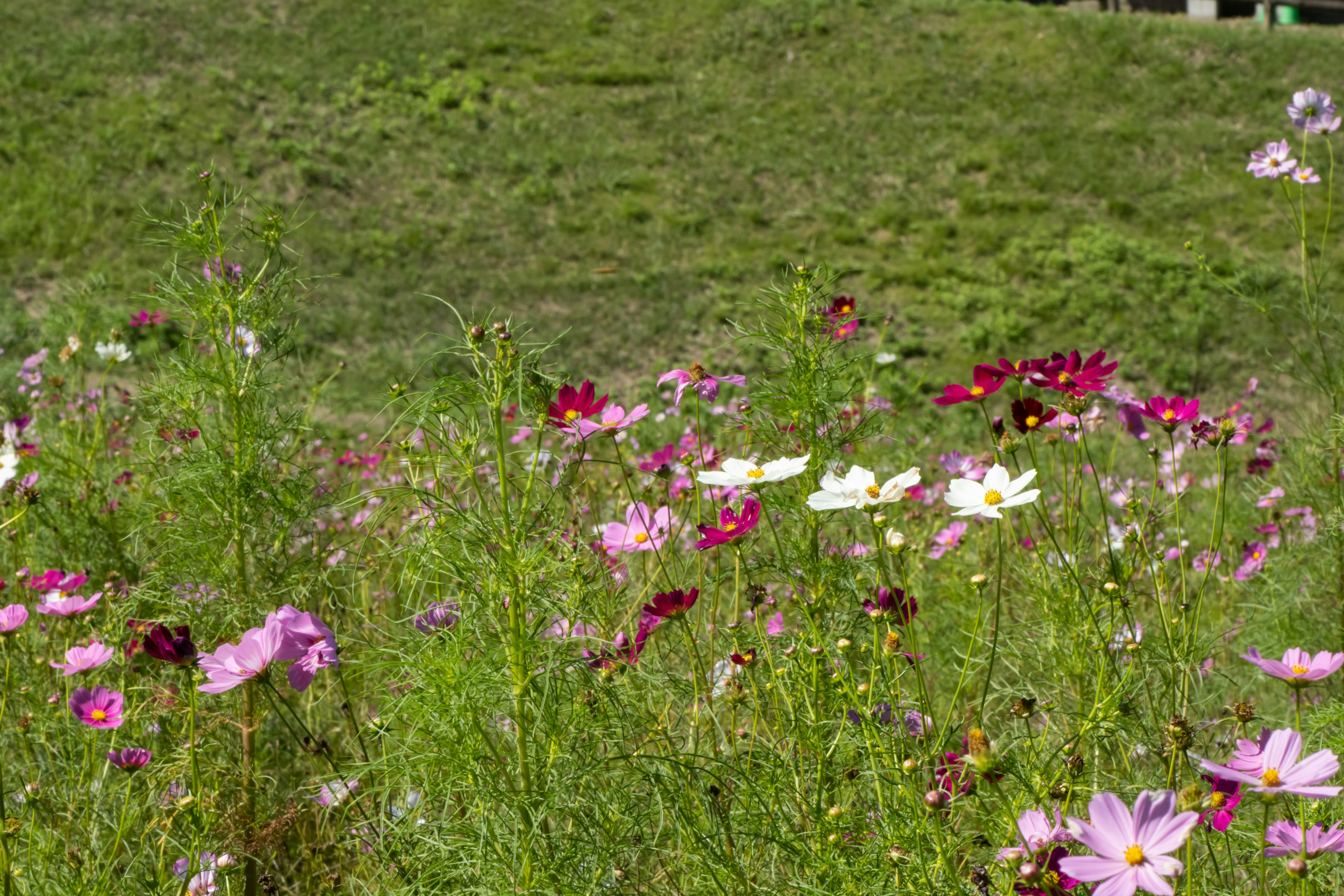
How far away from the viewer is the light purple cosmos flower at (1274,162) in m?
1.99

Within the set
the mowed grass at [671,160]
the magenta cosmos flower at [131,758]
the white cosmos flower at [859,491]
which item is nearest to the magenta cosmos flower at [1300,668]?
the white cosmos flower at [859,491]

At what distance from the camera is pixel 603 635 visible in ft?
4.03

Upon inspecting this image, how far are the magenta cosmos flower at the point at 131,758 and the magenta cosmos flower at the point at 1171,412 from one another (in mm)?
1258

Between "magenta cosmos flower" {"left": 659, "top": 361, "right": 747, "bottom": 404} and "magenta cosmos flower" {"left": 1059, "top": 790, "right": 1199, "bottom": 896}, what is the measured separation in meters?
0.61

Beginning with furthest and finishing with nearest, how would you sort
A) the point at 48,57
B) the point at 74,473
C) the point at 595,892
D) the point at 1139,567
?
the point at 48,57
the point at 74,473
the point at 1139,567
the point at 595,892

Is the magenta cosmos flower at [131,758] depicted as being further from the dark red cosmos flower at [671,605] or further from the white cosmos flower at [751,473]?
the white cosmos flower at [751,473]

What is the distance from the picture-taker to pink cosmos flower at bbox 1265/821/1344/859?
89 centimetres

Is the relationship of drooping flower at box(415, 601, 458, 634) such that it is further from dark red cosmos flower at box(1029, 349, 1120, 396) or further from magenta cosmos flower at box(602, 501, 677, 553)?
dark red cosmos flower at box(1029, 349, 1120, 396)

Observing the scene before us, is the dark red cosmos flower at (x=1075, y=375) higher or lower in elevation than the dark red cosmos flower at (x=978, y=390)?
higher

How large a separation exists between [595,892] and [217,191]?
3.69ft

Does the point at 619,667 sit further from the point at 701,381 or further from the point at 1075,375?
the point at 1075,375

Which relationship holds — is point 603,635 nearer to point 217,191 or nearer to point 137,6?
point 217,191

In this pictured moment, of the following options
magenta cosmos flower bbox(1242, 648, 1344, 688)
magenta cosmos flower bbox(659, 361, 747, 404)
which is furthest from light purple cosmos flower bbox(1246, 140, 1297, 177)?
magenta cosmos flower bbox(659, 361, 747, 404)

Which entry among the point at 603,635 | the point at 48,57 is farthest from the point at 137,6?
the point at 603,635
